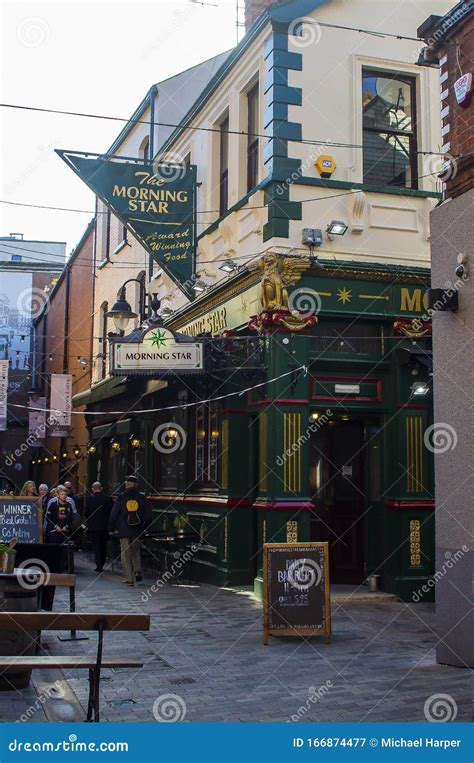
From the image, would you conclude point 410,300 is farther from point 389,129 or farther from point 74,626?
point 74,626

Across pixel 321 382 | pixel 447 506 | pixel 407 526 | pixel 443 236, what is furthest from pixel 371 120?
pixel 447 506

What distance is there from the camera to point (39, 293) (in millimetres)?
43188

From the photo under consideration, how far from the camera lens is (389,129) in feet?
44.1

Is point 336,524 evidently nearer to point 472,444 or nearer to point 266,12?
point 472,444

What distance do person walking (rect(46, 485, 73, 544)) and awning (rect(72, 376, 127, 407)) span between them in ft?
13.1

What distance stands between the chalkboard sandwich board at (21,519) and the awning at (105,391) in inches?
210

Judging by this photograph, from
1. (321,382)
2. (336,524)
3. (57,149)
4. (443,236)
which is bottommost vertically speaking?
(336,524)

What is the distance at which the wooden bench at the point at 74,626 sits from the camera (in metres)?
6.01

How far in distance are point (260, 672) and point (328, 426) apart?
20.4 ft

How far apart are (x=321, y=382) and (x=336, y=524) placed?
7.85 feet

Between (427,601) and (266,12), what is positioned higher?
(266,12)

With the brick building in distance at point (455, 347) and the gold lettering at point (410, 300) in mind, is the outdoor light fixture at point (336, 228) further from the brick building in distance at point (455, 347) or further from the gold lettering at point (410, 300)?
the brick building in distance at point (455, 347)

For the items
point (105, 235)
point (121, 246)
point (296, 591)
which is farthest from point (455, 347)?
point (105, 235)

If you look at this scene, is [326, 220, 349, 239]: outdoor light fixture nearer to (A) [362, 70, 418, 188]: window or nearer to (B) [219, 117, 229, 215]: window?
(A) [362, 70, 418, 188]: window
